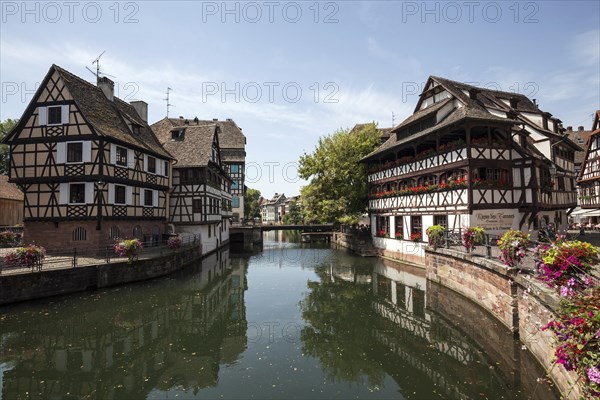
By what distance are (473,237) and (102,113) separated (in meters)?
25.9

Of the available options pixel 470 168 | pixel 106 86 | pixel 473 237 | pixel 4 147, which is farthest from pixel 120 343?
pixel 4 147

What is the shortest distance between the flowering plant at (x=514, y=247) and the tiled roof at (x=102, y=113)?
23620 mm

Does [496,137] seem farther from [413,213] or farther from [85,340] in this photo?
[85,340]

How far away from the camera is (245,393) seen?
28.3 feet

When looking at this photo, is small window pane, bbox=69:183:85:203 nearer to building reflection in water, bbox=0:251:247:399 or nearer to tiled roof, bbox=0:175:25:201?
building reflection in water, bbox=0:251:247:399

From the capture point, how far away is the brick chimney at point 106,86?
28.9 metres

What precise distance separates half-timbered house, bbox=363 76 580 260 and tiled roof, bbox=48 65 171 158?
2051 centimetres

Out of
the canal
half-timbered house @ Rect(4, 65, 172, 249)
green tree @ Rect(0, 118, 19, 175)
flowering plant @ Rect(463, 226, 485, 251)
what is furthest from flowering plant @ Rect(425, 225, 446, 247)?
green tree @ Rect(0, 118, 19, 175)

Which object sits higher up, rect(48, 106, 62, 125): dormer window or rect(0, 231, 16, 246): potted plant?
rect(48, 106, 62, 125): dormer window

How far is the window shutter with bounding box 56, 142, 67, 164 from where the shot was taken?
23281 millimetres

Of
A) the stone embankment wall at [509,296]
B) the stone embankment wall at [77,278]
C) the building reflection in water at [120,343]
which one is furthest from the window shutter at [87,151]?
the stone embankment wall at [509,296]

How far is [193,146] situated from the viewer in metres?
35.0

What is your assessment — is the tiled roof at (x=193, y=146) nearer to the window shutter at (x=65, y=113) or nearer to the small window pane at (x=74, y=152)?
the small window pane at (x=74, y=152)

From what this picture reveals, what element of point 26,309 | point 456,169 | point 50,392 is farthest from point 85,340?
point 456,169
